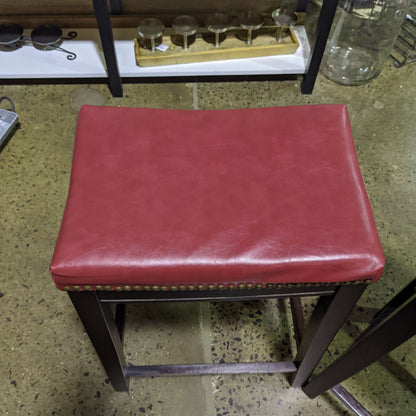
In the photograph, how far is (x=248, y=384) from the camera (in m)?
1.31

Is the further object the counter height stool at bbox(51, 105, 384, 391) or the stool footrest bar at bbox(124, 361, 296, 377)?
the stool footrest bar at bbox(124, 361, 296, 377)

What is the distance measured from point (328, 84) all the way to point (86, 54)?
107 centimetres

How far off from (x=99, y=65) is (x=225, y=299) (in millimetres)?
1403

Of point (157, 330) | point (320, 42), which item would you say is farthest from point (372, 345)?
point (320, 42)

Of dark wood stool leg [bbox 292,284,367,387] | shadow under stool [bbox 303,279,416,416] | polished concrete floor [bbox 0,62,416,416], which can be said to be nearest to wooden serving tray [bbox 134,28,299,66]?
polished concrete floor [bbox 0,62,416,416]

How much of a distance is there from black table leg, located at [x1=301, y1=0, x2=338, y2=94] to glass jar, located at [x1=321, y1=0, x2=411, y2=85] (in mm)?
182

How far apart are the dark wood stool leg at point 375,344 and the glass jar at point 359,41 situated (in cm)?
141

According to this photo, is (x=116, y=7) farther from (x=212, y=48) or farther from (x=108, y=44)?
(x=212, y=48)

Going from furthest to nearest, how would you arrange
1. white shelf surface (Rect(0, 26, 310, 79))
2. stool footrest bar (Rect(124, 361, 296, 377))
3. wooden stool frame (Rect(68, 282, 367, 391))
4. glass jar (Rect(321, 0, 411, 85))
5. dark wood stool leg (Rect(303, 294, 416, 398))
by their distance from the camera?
1. glass jar (Rect(321, 0, 411, 85))
2. white shelf surface (Rect(0, 26, 310, 79))
3. stool footrest bar (Rect(124, 361, 296, 377))
4. wooden stool frame (Rect(68, 282, 367, 391))
5. dark wood stool leg (Rect(303, 294, 416, 398))

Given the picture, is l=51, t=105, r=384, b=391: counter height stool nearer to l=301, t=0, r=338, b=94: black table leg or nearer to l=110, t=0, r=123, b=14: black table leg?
l=301, t=0, r=338, b=94: black table leg

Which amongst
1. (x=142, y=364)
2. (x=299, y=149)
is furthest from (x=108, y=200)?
(x=142, y=364)

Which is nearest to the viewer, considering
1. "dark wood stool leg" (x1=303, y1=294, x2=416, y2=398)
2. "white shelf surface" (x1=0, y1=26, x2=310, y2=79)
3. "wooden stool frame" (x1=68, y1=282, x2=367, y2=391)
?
"dark wood stool leg" (x1=303, y1=294, x2=416, y2=398)

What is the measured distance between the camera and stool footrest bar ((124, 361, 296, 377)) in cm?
122

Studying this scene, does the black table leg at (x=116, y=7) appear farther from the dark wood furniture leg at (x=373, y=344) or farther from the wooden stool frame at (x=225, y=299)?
the dark wood furniture leg at (x=373, y=344)
